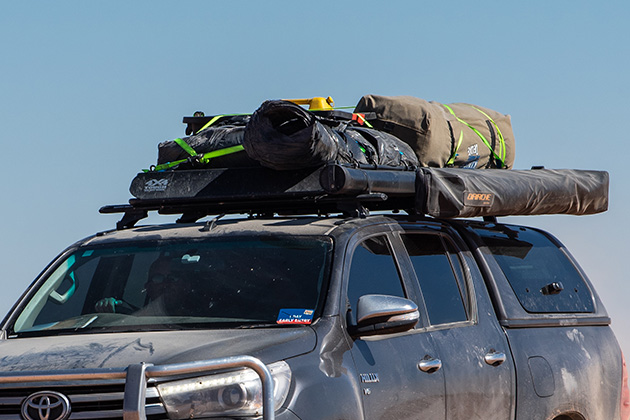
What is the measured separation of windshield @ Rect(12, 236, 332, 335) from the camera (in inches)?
204

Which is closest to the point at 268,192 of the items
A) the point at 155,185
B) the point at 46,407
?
the point at 155,185

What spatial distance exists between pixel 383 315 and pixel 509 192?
7.77 ft

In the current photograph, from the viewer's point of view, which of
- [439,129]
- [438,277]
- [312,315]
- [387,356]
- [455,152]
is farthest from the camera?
[455,152]

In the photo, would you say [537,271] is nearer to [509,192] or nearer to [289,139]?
[509,192]

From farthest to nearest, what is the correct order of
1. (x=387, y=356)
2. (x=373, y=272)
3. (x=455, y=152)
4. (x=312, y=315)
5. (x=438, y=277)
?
1. (x=455, y=152)
2. (x=438, y=277)
3. (x=373, y=272)
4. (x=387, y=356)
5. (x=312, y=315)

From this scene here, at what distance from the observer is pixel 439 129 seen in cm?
769

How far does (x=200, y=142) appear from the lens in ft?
22.3

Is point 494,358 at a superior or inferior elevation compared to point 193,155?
inferior

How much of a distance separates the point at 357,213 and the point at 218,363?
198 centimetres

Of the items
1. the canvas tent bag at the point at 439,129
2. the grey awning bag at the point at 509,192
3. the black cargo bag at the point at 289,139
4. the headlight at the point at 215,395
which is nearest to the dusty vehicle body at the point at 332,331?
the headlight at the point at 215,395

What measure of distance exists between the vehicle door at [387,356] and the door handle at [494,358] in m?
0.56

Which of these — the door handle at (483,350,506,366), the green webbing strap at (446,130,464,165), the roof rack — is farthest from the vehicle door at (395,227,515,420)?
the green webbing strap at (446,130,464,165)

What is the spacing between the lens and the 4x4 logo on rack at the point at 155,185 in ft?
21.7

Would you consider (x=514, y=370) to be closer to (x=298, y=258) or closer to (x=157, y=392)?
(x=298, y=258)
